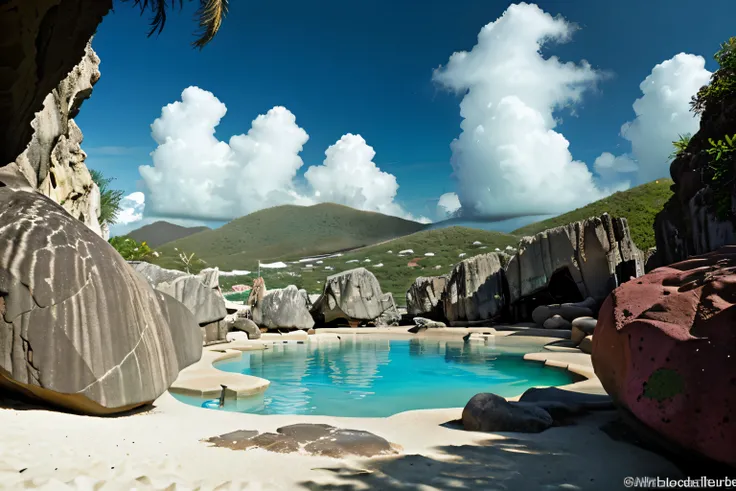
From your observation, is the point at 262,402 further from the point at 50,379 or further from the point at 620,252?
the point at 620,252

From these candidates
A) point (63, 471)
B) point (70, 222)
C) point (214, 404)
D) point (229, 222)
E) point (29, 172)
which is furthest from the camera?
point (229, 222)

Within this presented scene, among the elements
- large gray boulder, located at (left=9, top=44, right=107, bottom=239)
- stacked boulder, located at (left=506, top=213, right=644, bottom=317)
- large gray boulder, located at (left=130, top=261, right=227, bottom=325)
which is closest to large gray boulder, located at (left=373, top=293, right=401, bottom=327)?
stacked boulder, located at (left=506, top=213, right=644, bottom=317)

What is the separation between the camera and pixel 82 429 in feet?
13.1

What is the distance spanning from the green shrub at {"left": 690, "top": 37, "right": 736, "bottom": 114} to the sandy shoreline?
28.2 feet

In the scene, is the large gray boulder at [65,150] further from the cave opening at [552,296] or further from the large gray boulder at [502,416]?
the cave opening at [552,296]

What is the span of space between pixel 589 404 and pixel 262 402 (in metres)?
4.86

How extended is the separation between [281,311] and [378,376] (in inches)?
402

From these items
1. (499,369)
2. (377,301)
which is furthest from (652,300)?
(377,301)

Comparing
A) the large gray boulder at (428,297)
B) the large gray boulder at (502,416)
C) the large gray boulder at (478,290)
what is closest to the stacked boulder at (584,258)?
the large gray boulder at (478,290)

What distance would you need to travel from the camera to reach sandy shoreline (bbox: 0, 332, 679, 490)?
9.41 feet

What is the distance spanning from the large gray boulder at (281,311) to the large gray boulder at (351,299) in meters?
2.57

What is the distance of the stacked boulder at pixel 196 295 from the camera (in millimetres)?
13508

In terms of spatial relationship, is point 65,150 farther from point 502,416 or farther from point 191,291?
point 502,416

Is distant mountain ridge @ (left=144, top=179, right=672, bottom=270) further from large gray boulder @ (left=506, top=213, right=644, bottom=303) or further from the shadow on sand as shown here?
the shadow on sand
